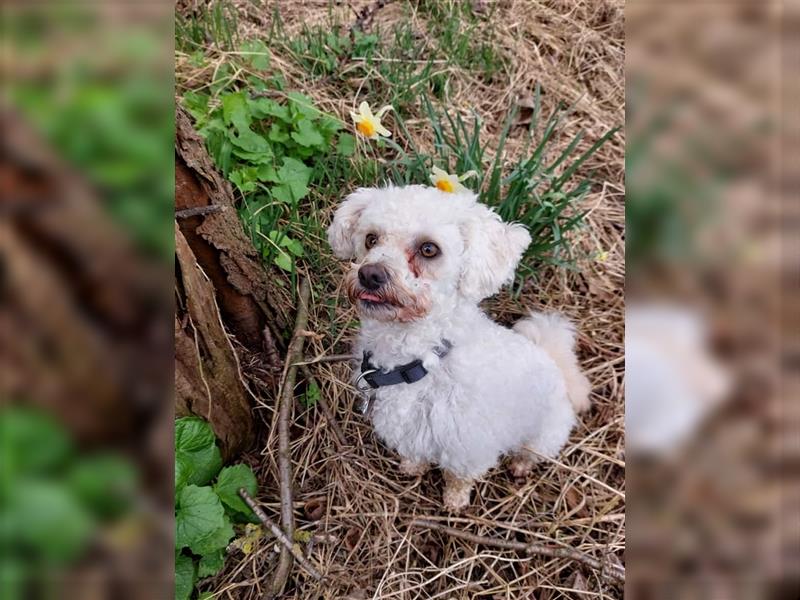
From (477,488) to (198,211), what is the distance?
5.28ft

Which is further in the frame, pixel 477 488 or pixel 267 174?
pixel 267 174

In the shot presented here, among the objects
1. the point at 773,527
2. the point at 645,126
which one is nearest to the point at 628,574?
the point at 773,527

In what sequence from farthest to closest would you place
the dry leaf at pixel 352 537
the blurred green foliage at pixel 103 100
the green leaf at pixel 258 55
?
1. the green leaf at pixel 258 55
2. the dry leaf at pixel 352 537
3. the blurred green foliage at pixel 103 100

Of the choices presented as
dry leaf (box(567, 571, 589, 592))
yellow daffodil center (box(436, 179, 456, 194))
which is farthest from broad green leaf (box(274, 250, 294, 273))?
dry leaf (box(567, 571, 589, 592))

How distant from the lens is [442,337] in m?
1.99

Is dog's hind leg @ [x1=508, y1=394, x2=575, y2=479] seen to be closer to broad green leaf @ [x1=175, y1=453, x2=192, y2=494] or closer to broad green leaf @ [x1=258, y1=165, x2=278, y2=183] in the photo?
broad green leaf @ [x1=175, y1=453, x2=192, y2=494]

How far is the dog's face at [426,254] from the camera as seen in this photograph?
1786mm

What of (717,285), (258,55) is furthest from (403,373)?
(258,55)

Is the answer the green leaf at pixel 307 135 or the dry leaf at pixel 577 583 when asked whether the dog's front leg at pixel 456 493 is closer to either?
the dry leaf at pixel 577 583

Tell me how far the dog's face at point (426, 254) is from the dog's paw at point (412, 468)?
0.80 m

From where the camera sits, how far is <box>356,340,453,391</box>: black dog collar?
195cm

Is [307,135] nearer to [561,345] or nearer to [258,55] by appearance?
[258,55]

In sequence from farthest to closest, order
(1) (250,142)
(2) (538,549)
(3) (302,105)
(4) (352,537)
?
(3) (302,105) < (1) (250,142) < (4) (352,537) < (2) (538,549)

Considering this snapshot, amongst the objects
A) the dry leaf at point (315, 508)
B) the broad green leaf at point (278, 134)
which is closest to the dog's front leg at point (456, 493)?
the dry leaf at point (315, 508)
